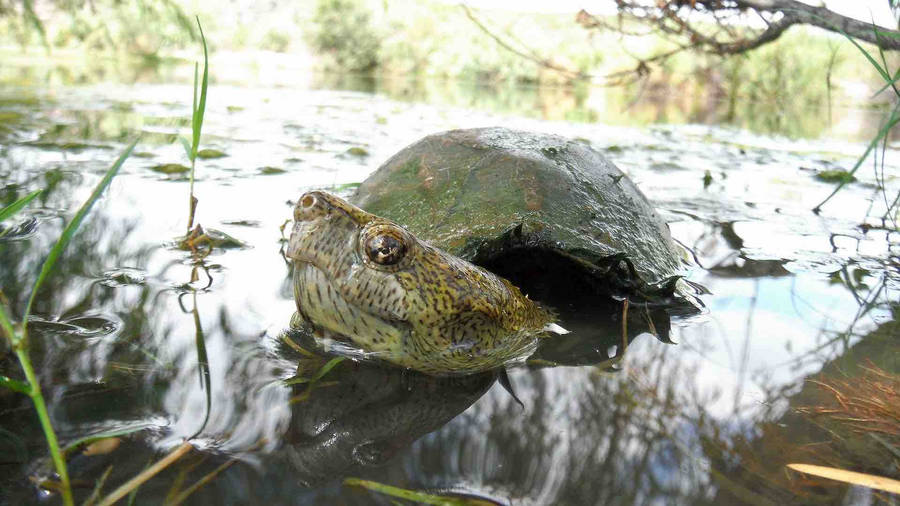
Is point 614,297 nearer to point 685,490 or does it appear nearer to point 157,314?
point 685,490

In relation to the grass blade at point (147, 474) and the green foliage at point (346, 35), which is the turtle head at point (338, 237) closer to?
the grass blade at point (147, 474)

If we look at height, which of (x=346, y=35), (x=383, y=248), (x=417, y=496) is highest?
(x=346, y=35)

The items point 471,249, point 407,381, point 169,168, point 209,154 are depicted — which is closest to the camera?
point 407,381

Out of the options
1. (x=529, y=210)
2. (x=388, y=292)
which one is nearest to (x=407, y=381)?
(x=388, y=292)

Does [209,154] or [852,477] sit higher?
[209,154]

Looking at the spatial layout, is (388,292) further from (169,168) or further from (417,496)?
(169,168)

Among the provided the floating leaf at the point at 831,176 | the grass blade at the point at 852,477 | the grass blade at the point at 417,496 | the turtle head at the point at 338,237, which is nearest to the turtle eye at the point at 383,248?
the turtle head at the point at 338,237

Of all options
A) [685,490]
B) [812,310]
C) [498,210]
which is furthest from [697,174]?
[685,490]

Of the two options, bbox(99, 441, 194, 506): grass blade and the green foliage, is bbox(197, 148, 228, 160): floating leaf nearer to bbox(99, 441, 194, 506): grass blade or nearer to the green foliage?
bbox(99, 441, 194, 506): grass blade
